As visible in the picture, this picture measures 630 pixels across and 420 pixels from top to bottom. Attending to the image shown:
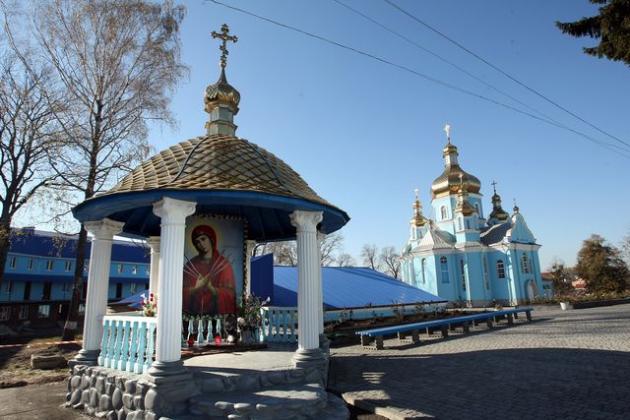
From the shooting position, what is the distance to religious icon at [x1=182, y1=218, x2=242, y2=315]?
755 cm

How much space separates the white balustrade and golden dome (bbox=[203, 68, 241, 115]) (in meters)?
4.84

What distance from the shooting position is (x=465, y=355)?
8984 mm

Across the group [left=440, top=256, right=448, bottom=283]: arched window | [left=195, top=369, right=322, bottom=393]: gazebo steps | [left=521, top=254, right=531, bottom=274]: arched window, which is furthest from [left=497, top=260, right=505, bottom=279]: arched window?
[left=195, top=369, right=322, bottom=393]: gazebo steps

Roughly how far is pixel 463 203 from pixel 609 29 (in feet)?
94.4

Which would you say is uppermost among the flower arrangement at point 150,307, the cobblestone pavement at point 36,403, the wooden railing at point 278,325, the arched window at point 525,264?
the arched window at point 525,264

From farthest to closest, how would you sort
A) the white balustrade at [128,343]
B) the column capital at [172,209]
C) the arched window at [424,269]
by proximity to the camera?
the arched window at [424,269] < the white balustrade at [128,343] < the column capital at [172,209]

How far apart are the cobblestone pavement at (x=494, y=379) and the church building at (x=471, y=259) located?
24.1 m

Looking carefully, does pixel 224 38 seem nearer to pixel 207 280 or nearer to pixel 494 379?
pixel 207 280

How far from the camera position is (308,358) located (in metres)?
5.77

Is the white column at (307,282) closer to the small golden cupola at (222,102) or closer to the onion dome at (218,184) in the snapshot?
the onion dome at (218,184)

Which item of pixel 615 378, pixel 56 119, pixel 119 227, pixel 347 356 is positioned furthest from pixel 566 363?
pixel 56 119

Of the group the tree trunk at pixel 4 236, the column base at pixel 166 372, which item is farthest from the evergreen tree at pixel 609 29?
the tree trunk at pixel 4 236

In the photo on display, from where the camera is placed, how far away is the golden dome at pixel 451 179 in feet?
127

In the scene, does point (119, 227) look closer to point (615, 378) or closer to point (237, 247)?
point (237, 247)
